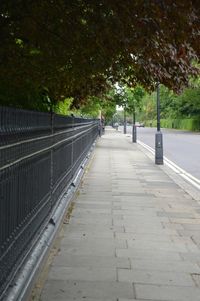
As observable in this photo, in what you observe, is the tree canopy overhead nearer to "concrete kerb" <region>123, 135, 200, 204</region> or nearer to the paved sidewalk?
the paved sidewalk

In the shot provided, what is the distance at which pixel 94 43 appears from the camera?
561 centimetres

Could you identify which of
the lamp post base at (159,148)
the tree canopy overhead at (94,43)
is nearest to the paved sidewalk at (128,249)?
the tree canopy overhead at (94,43)

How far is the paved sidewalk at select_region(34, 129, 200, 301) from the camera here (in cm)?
485

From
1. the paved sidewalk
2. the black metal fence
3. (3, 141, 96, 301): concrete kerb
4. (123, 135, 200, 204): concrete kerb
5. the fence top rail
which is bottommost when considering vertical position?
(123, 135, 200, 204): concrete kerb

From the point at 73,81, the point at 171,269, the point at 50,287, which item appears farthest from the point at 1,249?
the point at 73,81

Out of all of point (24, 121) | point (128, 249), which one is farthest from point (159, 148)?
point (24, 121)

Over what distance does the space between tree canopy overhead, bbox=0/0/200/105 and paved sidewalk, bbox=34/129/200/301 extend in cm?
195

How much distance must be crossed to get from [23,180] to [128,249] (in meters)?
1.95

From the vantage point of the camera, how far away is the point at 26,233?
17.2ft

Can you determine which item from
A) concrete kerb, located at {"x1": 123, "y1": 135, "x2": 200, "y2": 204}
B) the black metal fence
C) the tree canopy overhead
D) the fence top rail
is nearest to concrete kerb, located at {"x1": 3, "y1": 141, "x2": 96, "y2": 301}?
the black metal fence

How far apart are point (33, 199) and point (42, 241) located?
51 cm

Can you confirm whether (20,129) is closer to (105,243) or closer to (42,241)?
(42,241)

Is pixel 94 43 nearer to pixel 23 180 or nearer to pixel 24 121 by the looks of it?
pixel 24 121

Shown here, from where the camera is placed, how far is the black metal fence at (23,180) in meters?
4.09
